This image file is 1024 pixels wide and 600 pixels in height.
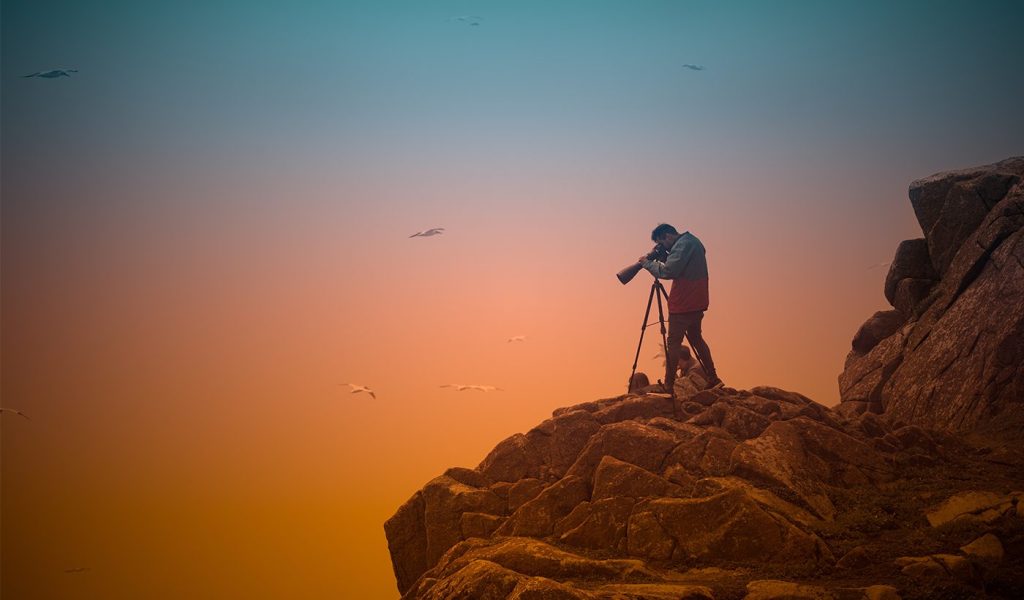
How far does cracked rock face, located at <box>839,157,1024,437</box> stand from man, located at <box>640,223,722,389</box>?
524cm

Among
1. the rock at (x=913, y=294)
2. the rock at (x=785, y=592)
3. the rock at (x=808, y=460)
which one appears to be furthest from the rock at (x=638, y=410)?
the rock at (x=913, y=294)

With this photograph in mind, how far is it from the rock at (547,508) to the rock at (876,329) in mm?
11935

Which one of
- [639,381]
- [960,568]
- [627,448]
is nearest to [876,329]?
[639,381]

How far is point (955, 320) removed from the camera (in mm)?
15727

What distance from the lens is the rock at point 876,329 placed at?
19.1m

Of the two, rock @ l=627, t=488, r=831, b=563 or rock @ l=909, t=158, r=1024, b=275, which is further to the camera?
rock @ l=909, t=158, r=1024, b=275

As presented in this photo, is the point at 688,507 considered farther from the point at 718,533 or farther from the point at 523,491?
the point at 523,491

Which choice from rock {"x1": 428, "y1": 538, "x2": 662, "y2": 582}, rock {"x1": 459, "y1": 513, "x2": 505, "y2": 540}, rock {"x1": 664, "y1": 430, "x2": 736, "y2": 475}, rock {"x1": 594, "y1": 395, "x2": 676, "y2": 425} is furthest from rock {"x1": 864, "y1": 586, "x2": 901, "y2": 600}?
rock {"x1": 594, "y1": 395, "x2": 676, "y2": 425}

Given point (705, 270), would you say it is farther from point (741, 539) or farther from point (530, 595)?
point (530, 595)

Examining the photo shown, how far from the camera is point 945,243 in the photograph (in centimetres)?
1783

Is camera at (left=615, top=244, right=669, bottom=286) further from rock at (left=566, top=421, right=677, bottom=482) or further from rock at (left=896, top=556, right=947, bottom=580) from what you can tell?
rock at (left=896, top=556, right=947, bottom=580)

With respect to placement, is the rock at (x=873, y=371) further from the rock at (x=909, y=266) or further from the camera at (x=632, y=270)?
the camera at (x=632, y=270)

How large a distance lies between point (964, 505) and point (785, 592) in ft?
12.0

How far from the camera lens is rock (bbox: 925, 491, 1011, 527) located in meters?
9.17
